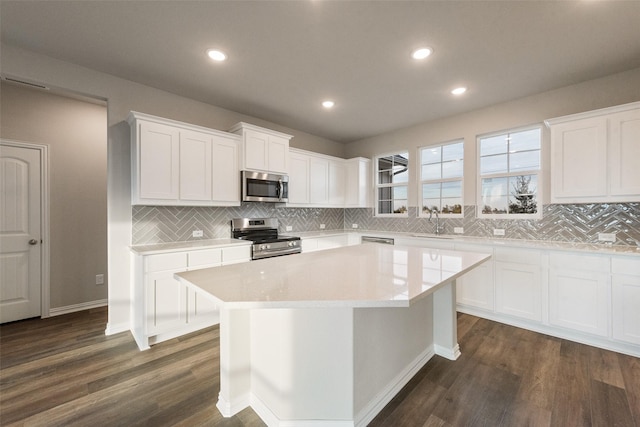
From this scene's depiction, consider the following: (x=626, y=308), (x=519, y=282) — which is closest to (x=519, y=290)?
(x=519, y=282)

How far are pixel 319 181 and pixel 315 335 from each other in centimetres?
336

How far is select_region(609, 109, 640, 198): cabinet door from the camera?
2445 mm

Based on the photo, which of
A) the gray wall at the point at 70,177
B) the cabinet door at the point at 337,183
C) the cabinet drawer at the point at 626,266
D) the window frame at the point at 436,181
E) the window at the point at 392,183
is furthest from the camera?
the cabinet door at the point at 337,183

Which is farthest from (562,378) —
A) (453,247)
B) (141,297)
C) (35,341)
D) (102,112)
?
(102,112)

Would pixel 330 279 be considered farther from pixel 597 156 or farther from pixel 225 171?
pixel 597 156

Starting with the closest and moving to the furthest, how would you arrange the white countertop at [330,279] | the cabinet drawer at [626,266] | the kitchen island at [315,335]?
the white countertop at [330,279] < the kitchen island at [315,335] < the cabinet drawer at [626,266]

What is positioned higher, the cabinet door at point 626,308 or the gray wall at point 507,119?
the gray wall at point 507,119

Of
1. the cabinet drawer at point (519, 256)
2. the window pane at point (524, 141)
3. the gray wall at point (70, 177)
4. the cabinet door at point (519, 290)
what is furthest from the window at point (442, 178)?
the gray wall at point (70, 177)

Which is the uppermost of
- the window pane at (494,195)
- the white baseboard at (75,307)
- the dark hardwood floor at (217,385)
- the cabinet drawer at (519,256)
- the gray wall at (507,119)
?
the gray wall at (507,119)

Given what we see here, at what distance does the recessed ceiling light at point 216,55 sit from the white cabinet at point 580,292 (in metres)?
3.76

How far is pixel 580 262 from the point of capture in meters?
2.56

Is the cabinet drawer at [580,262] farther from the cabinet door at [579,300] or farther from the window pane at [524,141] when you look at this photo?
the window pane at [524,141]

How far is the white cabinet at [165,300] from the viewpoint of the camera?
8.14 feet

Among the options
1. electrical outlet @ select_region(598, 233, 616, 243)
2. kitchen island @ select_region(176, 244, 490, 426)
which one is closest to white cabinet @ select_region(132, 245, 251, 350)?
kitchen island @ select_region(176, 244, 490, 426)
